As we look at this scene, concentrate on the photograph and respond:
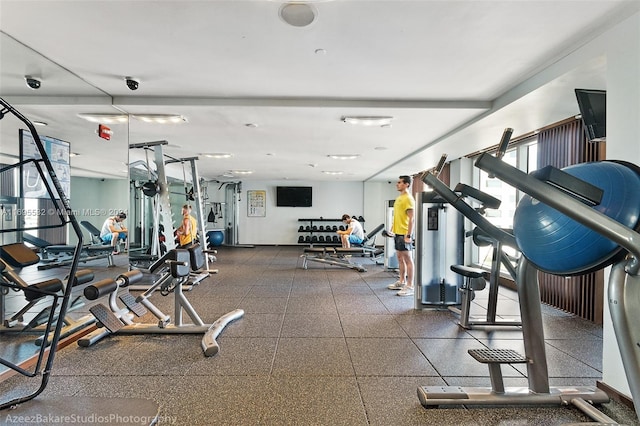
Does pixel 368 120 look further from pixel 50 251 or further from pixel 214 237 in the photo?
pixel 214 237

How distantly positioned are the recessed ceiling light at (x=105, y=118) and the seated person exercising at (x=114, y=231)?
1.73 m

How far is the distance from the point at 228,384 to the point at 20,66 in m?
3.32

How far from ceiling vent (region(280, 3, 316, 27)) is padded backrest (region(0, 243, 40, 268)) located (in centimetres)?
259

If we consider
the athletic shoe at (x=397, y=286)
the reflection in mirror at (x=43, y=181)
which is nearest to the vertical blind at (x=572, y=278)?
the athletic shoe at (x=397, y=286)

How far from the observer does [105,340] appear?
9.85 ft

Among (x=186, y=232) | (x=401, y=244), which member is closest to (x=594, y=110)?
(x=401, y=244)

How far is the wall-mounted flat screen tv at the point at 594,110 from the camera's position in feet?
7.96

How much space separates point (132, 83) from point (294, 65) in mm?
1693

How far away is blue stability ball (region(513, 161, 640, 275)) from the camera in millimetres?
1154

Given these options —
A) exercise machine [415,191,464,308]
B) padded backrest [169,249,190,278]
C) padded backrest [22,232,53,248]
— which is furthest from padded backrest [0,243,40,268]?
exercise machine [415,191,464,308]

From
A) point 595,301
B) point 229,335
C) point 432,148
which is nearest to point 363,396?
point 229,335

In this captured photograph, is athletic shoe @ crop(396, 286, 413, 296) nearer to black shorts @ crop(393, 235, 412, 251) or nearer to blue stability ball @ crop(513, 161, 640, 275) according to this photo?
black shorts @ crop(393, 235, 412, 251)

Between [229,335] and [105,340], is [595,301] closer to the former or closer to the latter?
[229,335]

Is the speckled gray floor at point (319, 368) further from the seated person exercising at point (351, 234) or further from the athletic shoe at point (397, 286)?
the seated person exercising at point (351, 234)
